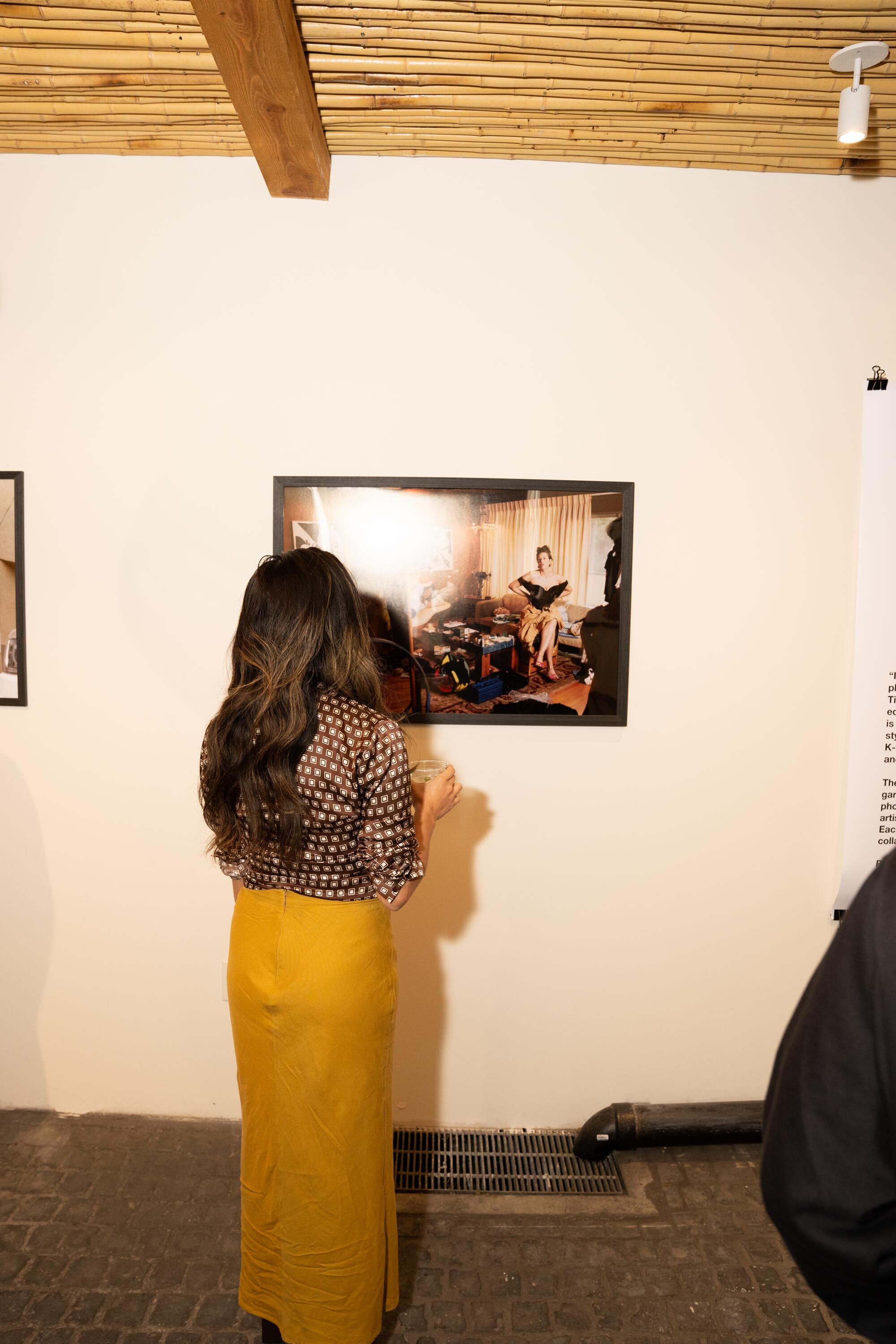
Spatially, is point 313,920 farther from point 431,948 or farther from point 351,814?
point 431,948

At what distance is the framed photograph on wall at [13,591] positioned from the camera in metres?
2.44

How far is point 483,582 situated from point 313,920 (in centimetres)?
118

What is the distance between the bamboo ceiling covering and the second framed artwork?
0.97 meters

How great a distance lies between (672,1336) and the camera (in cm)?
188

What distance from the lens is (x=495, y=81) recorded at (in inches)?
78.7

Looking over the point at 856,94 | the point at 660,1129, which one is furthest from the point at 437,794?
the point at 856,94

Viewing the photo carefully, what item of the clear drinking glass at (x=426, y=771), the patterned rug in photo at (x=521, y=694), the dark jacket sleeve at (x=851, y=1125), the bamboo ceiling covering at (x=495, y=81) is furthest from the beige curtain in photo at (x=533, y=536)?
the dark jacket sleeve at (x=851, y=1125)

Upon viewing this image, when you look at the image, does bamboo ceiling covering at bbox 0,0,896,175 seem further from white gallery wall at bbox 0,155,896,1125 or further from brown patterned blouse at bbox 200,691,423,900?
brown patterned blouse at bbox 200,691,423,900

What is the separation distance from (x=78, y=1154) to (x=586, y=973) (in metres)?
1.72

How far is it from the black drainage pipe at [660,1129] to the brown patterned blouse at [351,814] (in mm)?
1419

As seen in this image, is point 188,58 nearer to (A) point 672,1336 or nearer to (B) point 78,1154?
(B) point 78,1154

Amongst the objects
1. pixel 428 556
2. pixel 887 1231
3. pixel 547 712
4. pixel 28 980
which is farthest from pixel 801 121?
pixel 28 980

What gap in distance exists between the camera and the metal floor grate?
7.70ft

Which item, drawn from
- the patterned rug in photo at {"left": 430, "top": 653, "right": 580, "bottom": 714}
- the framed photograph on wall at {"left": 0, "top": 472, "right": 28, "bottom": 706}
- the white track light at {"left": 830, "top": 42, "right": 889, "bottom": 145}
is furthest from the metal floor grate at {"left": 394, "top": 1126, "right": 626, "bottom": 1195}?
the white track light at {"left": 830, "top": 42, "right": 889, "bottom": 145}
